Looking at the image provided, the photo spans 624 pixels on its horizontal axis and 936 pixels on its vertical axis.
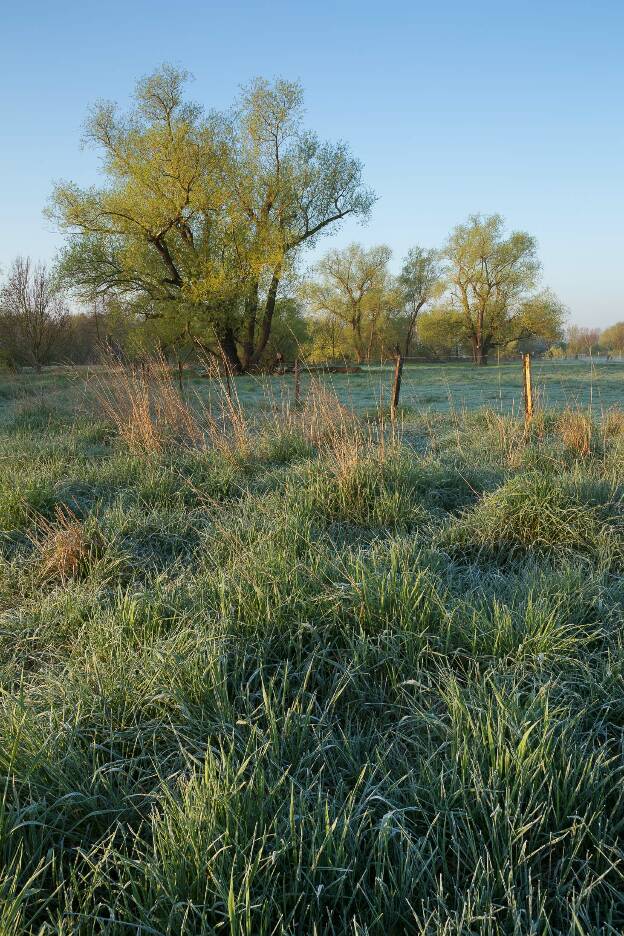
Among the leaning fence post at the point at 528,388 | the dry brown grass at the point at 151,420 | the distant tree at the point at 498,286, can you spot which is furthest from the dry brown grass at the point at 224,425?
the distant tree at the point at 498,286

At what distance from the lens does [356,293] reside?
48312mm

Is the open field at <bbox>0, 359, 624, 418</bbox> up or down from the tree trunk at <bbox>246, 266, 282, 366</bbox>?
down

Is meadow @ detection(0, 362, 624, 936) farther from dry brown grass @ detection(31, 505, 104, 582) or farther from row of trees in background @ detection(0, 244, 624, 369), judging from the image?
row of trees in background @ detection(0, 244, 624, 369)

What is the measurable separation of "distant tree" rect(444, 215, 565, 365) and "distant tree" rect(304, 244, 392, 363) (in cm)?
737

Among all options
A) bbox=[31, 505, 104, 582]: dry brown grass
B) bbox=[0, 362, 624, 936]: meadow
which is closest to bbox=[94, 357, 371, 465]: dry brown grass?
bbox=[0, 362, 624, 936]: meadow

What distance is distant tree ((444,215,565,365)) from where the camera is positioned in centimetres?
4031

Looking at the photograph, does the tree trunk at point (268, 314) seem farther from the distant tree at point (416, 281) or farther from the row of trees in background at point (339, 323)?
the distant tree at point (416, 281)

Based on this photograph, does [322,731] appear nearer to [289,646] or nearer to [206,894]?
[289,646]

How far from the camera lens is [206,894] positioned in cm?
146

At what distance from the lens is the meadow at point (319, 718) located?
1.53m

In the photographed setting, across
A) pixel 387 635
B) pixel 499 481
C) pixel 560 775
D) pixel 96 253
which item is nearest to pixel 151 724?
pixel 387 635

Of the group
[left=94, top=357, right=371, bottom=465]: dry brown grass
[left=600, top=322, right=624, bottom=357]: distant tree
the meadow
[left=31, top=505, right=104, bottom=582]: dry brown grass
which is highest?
[left=600, top=322, right=624, bottom=357]: distant tree

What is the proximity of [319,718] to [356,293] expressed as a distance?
161 feet

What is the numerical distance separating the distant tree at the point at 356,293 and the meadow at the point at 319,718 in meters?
43.4
